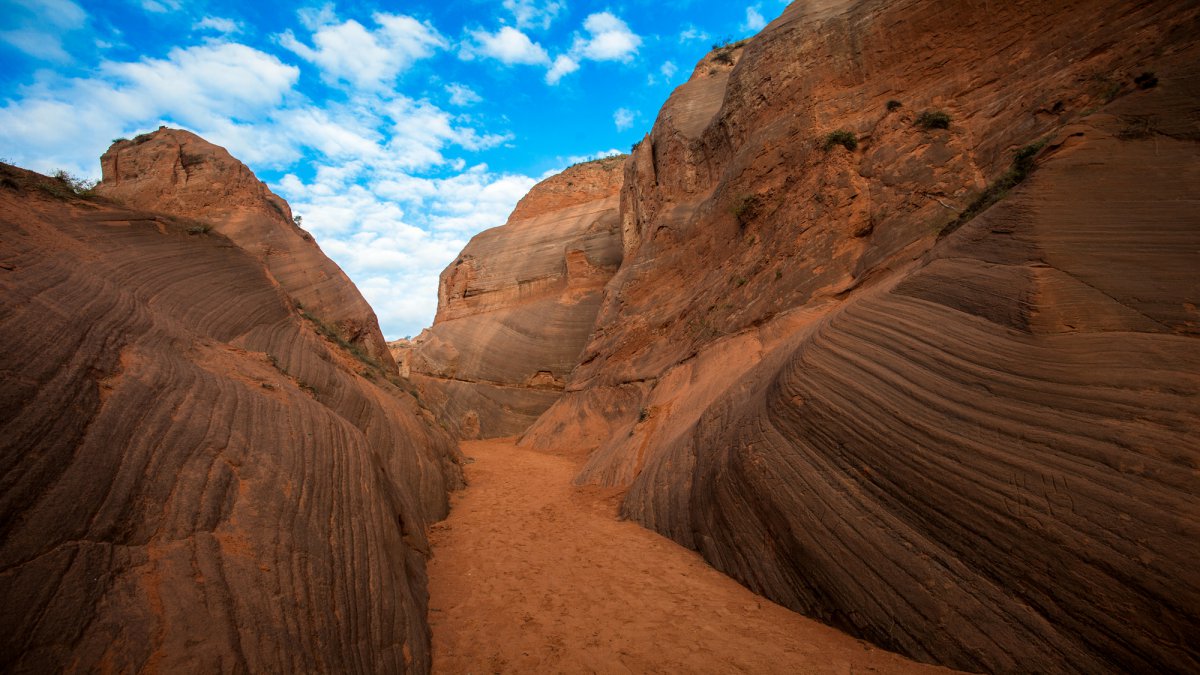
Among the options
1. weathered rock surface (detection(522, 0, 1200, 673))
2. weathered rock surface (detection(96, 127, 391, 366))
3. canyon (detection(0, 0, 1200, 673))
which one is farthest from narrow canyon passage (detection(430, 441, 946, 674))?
weathered rock surface (detection(96, 127, 391, 366))

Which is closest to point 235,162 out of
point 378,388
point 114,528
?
point 378,388

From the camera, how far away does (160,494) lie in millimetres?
2988

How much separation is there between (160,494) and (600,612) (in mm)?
3225

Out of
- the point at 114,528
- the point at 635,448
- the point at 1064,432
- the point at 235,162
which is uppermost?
the point at 235,162

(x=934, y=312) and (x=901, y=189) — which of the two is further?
(x=901, y=189)

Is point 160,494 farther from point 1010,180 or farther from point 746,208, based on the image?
point 746,208

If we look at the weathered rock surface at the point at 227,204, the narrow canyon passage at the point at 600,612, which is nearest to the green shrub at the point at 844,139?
the narrow canyon passage at the point at 600,612

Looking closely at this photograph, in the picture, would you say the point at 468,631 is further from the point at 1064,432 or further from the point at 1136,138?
the point at 1136,138

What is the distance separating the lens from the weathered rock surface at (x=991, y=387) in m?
2.85

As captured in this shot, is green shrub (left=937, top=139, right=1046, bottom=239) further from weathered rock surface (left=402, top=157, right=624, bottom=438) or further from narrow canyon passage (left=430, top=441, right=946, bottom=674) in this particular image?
weathered rock surface (left=402, top=157, right=624, bottom=438)

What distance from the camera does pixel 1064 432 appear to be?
10.3 feet

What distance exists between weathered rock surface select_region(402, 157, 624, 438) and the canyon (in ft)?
34.6

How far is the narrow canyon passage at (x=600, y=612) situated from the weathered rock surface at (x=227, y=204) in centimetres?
945

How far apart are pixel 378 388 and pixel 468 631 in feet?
21.2
